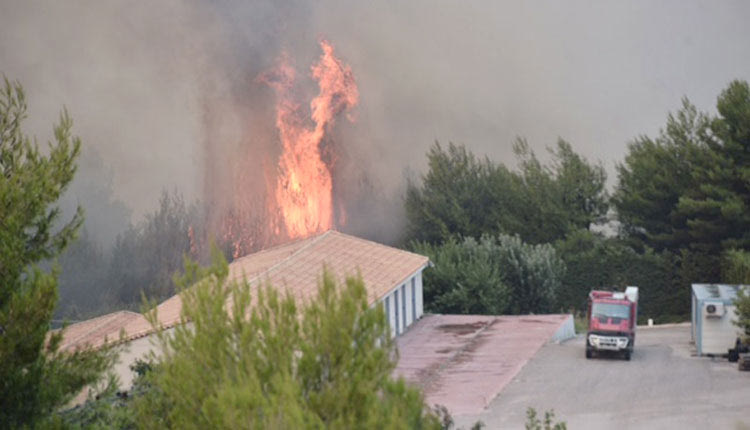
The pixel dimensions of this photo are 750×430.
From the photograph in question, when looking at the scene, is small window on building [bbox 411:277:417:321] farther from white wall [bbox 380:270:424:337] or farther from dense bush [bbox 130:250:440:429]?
dense bush [bbox 130:250:440:429]

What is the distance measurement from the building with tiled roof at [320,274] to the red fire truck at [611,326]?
709 centimetres

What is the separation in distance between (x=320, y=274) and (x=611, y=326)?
1057 cm

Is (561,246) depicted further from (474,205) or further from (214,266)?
(214,266)

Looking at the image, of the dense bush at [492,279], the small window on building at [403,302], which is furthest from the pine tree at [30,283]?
the dense bush at [492,279]

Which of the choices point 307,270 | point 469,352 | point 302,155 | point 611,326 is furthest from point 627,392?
point 302,155

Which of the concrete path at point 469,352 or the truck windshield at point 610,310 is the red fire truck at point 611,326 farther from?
the concrete path at point 469,352

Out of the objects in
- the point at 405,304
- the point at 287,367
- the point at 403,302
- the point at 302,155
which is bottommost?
the point at 405,304

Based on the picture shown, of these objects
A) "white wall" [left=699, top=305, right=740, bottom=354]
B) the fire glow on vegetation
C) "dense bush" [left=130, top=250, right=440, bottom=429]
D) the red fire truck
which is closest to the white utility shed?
"white wall" [left=699, top=305, right=740, bottom=354]

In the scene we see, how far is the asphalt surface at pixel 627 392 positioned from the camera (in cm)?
2930

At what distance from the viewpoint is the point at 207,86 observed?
70625 millimetres

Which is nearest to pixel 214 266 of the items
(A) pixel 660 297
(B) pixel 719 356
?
(B) pixel 719 356

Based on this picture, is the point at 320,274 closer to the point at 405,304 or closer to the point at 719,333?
the point at 405,304

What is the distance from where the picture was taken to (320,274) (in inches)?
1618

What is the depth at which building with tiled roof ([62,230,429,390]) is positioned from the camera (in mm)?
39062
